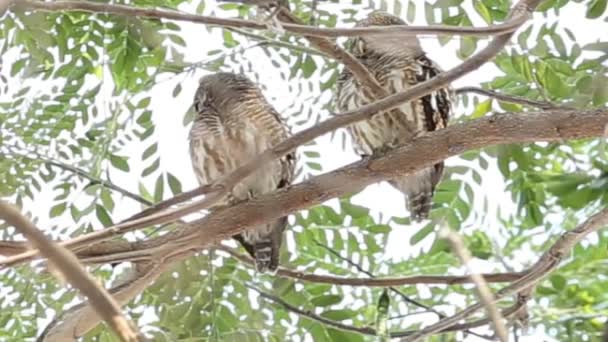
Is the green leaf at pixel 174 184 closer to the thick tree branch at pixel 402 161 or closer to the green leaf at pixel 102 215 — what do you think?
the green leaf at pixel 102 215

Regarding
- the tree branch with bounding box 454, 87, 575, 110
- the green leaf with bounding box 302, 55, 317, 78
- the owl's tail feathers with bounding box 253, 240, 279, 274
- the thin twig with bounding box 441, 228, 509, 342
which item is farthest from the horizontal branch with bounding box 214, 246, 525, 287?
the thin twig with bounding box 441, 228, 509, 342

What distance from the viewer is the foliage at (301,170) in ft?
4.89

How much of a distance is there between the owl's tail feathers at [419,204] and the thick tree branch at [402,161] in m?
0.34

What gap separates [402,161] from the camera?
1.25 meters

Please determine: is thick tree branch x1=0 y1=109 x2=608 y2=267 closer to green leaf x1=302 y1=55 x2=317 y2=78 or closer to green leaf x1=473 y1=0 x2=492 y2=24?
green leaf x1=473 y1=0 x2=492 y2=24

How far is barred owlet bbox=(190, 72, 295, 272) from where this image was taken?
5.63 feet

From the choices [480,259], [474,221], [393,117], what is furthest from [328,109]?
[480,259]

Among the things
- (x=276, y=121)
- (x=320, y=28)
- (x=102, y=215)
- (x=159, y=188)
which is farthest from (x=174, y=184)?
(x=320, y=28)

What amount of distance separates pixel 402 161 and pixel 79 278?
2.96 feet

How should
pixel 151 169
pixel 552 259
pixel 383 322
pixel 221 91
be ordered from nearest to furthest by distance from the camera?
pixel 383 322 → pixel 552 259 → pixel 151 169 → pixel 221 91

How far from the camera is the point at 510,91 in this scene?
1.63m

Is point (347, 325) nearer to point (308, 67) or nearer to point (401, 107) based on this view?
point (401, 107)

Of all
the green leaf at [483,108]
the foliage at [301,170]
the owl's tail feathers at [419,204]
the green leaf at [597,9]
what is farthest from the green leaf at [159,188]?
the green leaf at [597,9]

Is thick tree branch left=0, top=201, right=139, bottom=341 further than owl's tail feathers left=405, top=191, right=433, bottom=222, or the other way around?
owl's tail feathers left=405, top=191, right=433, bottom=222
